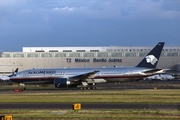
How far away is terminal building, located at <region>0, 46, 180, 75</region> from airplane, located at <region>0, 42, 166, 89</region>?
5134cm

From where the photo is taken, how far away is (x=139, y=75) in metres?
51.2

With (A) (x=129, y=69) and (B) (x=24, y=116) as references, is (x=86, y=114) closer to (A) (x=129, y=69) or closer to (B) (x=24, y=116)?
(B) (x=24, y=116)

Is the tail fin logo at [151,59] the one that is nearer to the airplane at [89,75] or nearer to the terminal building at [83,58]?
the airplane at [89,75]

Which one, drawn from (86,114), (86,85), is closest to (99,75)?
(86,85)

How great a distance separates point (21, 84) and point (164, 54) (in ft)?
201

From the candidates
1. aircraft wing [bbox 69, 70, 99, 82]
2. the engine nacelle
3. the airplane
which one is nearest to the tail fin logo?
the airplane

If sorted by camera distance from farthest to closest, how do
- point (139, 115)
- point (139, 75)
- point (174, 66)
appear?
point (174, 66) < point (139, 75) < point (139, 115)

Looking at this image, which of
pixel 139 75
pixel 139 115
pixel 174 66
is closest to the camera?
pixel 139 115

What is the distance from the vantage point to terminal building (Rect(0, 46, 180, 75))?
10500 cm

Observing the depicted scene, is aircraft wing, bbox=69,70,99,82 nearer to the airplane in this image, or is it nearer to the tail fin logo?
the airplane

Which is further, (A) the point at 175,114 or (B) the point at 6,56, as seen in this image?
(B) the point at 6,56

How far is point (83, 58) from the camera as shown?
107 m

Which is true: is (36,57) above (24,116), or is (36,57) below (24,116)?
above

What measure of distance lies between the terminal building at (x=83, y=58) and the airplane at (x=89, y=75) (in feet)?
168
